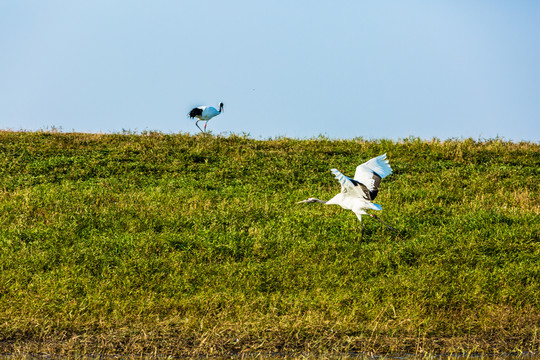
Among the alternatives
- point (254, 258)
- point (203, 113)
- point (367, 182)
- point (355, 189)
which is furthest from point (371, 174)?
point (203, 113)

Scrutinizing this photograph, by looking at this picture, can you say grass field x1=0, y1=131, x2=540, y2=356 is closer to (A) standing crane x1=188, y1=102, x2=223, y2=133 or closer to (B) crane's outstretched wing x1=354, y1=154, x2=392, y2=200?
(B) crane's outstretched wing x1=354, y1=154, x2=392, y2=200

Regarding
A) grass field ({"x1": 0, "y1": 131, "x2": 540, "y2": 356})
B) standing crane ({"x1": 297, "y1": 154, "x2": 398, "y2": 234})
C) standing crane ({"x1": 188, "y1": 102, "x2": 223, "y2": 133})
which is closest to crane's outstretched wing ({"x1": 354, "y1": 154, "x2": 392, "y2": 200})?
standing crane ({"x1": 297, "y1": 154, "x2": 398, "y2": 234})

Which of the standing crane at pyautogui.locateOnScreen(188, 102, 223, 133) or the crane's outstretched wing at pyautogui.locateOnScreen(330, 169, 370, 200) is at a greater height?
the standing crane at pyautogui.locateOnScreen(188, 102, 223, 133)

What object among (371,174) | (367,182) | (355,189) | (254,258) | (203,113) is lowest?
(254,258)

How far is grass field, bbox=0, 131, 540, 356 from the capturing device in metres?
7.20

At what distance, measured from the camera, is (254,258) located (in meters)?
10.4

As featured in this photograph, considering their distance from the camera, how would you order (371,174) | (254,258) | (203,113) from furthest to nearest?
1. (203,113)
2. (254,258)
3. (371,174)

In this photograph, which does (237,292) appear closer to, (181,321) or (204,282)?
(204,282)

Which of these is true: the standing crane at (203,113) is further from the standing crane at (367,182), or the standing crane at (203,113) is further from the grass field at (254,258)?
the standing crane at (367,182)

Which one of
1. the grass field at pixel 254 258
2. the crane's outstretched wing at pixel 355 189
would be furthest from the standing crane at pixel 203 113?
the crane's outstretched wing at pixel 355 189

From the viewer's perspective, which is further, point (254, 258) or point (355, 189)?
point (254, 258)

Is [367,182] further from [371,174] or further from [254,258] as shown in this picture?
[254,258]

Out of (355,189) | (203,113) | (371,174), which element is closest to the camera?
(371,174)

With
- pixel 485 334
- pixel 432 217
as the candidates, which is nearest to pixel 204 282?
pixel 485 334
